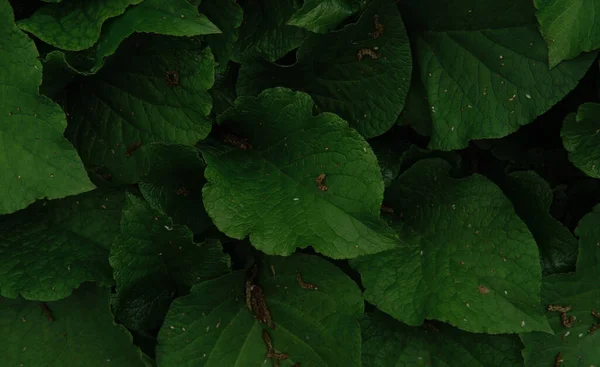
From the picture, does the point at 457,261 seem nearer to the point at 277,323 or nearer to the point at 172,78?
the point at 277,323

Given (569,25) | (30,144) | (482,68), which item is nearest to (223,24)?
(30,144)

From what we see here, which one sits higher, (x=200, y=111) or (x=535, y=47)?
(x=535, y=47)

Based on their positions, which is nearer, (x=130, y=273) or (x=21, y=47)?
(x=21, y=47)

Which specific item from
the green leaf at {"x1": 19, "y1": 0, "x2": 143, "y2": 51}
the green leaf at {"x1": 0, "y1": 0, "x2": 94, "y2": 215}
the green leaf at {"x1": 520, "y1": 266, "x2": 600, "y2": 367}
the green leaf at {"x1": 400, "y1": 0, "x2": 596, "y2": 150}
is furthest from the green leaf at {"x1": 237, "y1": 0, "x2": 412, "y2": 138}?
the green leaf at {"x1": 520, "y1": 266, "x2": 600, "y2": 367}

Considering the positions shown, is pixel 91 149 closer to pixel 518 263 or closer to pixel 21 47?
pixel 21 47

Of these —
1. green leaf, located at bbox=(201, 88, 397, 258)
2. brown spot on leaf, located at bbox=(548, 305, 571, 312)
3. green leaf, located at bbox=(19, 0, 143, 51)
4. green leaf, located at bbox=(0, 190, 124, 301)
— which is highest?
green leaf, located at bbox=(19, 0, 143, 51)

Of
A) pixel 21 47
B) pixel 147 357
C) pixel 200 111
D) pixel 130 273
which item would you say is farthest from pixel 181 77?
pixel 147 357

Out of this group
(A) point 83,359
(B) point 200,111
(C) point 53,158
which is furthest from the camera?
(A) point 83,359

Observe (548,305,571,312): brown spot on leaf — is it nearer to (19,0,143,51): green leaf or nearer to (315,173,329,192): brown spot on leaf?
(315,173,329,192): brown spot on leaf
